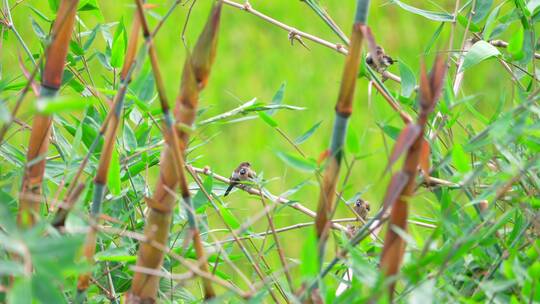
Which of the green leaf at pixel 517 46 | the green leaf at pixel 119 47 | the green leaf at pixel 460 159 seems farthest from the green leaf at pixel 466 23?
the green leaf at pixel 119 47

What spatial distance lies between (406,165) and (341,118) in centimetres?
8

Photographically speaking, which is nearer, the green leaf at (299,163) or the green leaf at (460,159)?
the green leaf at (299,163)

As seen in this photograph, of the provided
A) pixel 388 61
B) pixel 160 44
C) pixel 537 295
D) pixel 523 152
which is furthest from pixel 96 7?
pixel 160 44

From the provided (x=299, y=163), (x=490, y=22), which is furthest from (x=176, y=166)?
(x=490, y=22)

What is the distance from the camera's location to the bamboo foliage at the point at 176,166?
0.71 metres

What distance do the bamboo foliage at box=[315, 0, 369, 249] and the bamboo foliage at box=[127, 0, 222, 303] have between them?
111 mm

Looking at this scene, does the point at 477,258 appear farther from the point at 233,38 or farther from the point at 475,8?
the point at 233,38

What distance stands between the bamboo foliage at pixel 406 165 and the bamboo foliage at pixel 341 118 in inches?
2.6

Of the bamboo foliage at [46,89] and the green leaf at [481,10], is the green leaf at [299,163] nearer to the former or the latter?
the bamboo foliage at [46,89]

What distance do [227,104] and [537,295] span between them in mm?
3012

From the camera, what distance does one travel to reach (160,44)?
404 centimetres

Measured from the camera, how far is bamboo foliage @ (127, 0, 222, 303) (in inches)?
28.1

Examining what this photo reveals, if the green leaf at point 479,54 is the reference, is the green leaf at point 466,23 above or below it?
above

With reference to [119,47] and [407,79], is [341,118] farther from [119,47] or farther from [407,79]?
[119,47]
